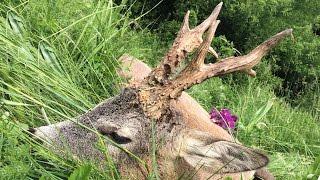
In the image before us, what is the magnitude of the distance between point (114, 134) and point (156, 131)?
25 centimetres

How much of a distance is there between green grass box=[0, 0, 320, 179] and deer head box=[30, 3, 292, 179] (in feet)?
0.42

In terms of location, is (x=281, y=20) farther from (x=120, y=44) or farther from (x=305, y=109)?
(x=120, y=44)

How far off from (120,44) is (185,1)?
13.0 feet

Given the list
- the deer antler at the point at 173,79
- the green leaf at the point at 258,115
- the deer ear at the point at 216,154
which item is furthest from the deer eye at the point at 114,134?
the green leaf at the point at 258,115

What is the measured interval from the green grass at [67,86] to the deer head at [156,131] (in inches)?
5.1

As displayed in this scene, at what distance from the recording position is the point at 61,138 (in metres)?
4.52

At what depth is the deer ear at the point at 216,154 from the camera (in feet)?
14.2

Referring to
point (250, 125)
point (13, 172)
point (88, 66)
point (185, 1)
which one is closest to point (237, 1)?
point (185, 1)

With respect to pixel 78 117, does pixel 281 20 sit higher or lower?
lower

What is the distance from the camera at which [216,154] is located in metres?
4.52

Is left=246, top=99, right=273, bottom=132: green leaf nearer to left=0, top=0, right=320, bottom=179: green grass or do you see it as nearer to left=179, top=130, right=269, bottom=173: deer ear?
left=0, top=0, right=320, bottom=179: green grass

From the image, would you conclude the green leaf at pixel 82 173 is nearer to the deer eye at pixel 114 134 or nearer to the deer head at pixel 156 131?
the deer head at pixel 156 131

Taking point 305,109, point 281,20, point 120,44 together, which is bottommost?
point 305,109

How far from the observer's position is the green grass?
14.6 ft
